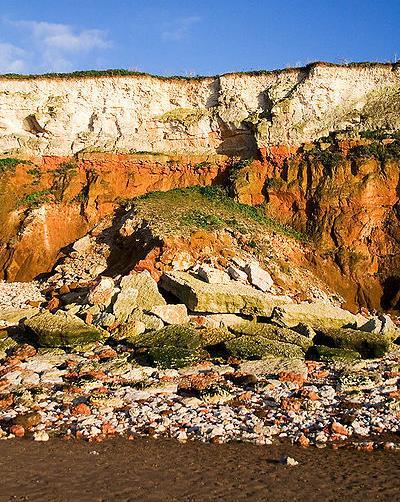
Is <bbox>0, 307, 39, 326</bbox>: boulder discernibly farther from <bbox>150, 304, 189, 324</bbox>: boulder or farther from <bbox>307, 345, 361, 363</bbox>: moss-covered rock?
<bbox>307, 345, 361, 363</bbox>: moss-covered rock

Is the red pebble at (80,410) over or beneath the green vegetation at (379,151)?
beneath

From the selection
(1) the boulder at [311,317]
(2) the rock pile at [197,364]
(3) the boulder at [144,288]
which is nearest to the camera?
(2) the rock pile at [197,364]

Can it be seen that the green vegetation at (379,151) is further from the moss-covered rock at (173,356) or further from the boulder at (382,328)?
the moss-covered rock at (173,356)

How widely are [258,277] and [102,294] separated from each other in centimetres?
697

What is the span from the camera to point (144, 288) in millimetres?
19047

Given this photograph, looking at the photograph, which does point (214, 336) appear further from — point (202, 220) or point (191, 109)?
point (191, 109)

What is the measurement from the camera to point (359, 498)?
6.98m

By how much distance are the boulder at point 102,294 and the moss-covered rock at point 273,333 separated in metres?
4.95

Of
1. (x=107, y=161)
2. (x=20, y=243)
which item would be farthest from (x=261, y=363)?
(x=107, y=161)

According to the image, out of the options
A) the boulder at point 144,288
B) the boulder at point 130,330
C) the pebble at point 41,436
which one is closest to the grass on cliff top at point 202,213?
the boulder at point 144,288

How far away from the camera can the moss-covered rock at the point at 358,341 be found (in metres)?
15.8

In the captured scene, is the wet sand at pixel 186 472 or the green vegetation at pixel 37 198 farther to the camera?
the green vegetation at pixel 37 198

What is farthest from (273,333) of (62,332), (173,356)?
(62,332)

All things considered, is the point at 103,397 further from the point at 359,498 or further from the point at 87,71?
the point at 87,71
